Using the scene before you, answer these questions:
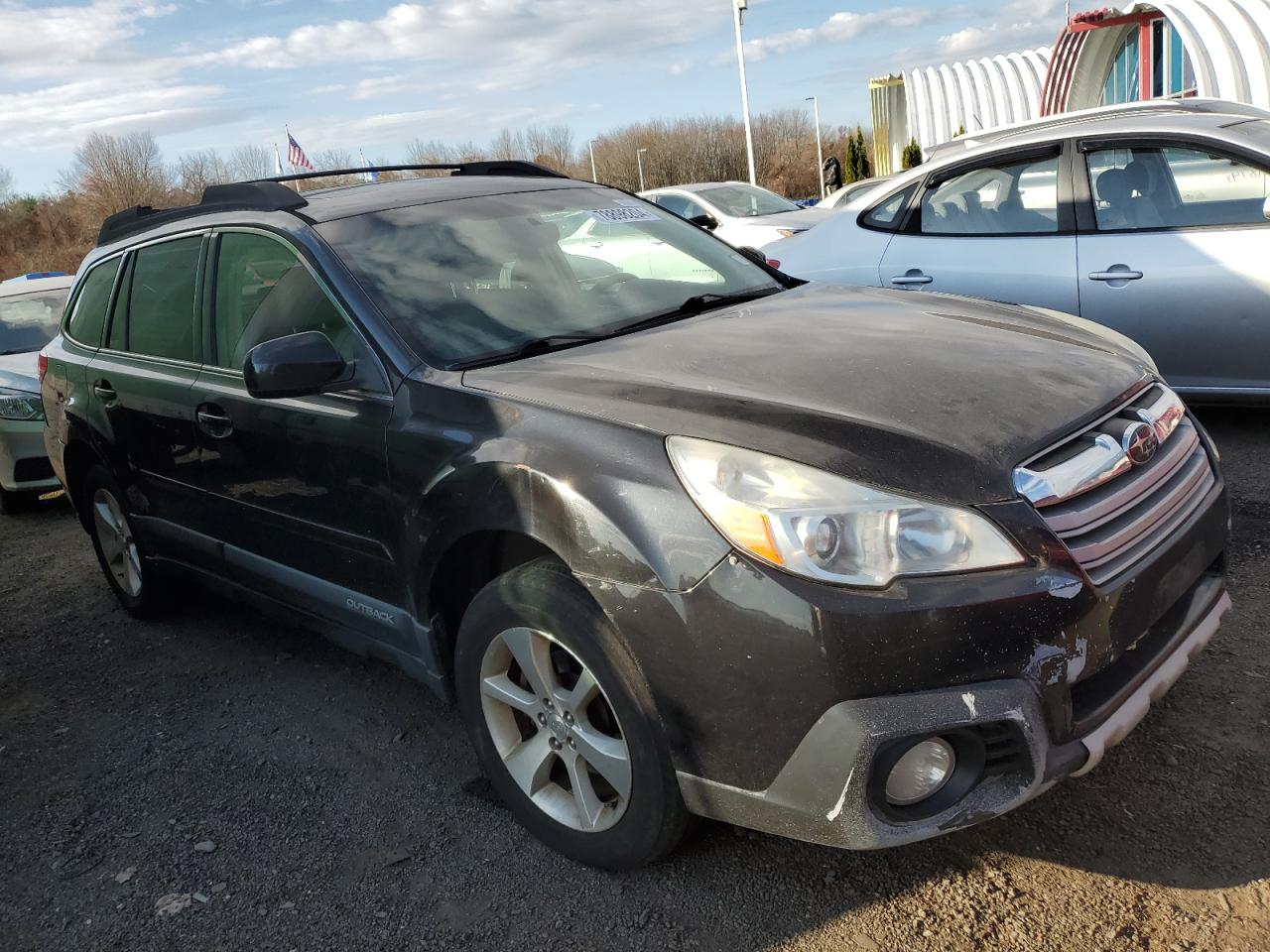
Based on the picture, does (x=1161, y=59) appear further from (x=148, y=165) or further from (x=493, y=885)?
(x=148, y=165)

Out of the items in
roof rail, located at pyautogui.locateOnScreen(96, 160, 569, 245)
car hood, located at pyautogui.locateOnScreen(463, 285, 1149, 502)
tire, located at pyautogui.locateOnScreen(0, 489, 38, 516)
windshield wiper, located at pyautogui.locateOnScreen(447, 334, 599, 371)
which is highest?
roof rail, located at pyautogui.locateOnScreen(96, 160, 569, 245)

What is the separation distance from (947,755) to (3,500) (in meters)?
7.62

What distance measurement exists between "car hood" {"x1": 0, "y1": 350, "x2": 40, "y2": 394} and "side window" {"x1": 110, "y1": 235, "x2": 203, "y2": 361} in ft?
11.3

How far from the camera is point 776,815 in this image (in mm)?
2145

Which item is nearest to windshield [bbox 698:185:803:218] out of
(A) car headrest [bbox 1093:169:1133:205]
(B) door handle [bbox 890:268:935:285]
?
(B) door handle [bbox 890:268:935:285]

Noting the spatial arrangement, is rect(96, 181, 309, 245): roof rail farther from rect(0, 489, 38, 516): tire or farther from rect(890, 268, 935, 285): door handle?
rect(0, 489, 38, 516): tire

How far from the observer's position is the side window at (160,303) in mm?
3834

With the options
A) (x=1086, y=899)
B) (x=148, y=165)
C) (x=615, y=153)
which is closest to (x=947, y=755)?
(x=1086, y=899)

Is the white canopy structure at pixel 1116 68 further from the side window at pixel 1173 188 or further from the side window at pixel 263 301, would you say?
the side window at pixel 263 301

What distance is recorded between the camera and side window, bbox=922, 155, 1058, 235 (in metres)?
5.51

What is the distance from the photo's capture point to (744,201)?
13.1 m

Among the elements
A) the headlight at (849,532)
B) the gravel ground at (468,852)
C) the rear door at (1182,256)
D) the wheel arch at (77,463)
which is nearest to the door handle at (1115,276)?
the rear door at (1182,256)

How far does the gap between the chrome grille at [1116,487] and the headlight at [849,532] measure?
19cm

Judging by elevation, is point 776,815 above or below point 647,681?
below
